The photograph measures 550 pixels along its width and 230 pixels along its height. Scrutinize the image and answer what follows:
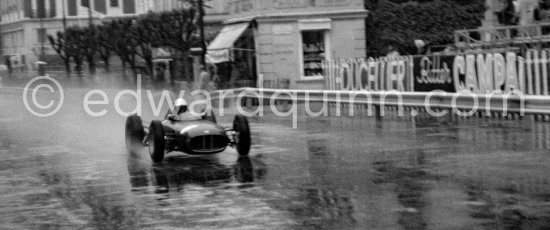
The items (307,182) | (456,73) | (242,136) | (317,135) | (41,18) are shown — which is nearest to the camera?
(307,182)

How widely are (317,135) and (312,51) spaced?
21866mm

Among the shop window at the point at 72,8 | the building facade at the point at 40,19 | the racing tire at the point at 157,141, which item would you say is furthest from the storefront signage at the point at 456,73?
the shop window at the point at 72,8

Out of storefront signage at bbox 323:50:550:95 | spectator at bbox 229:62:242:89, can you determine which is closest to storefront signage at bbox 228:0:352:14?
spectator at bbox 229:62:242:89

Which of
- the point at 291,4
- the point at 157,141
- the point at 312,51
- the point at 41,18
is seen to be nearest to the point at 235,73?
the point at 312,51

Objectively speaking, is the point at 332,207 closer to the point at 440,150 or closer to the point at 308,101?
the point at 440,150

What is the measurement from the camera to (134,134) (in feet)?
55.7

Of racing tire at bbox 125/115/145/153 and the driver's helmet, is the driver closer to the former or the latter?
the driver's helmet

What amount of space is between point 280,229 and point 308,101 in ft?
71.3

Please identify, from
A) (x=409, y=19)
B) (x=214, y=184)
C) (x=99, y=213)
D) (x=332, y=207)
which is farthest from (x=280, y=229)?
(x=409, y=19)

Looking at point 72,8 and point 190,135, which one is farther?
point 72,8

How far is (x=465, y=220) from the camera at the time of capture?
29.5 feet

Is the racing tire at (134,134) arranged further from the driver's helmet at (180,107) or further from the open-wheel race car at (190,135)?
the driver's helmet at (180,107)

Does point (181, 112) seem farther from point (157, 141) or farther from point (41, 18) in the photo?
point (41, 18)

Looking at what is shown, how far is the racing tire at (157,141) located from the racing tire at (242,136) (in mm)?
1219
